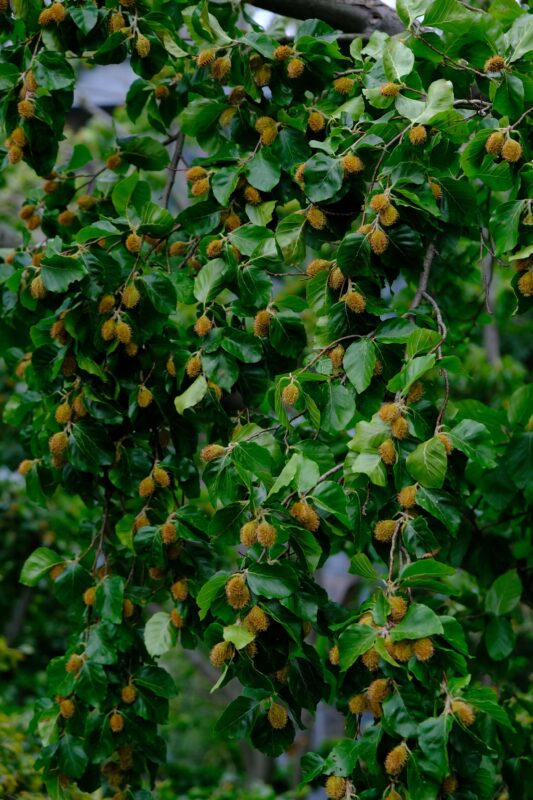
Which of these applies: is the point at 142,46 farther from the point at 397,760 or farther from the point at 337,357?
the point at 397,760

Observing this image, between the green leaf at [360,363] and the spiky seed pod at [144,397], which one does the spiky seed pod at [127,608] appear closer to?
the spiky seed pod at [144,397]

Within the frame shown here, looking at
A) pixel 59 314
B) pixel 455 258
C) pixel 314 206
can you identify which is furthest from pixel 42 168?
pixel 455 258

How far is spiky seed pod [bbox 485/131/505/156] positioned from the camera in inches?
69.7

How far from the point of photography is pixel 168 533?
→ 213 cm

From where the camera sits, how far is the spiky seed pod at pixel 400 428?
1.74 meters

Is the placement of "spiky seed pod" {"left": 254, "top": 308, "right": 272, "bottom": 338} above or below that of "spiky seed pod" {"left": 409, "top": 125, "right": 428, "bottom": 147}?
below

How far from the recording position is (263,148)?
7.18ft

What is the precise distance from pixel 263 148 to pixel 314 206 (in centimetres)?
25

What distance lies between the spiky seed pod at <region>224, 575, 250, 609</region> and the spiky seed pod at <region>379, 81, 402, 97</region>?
0.99 m

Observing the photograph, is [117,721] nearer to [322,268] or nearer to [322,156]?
[322,268]

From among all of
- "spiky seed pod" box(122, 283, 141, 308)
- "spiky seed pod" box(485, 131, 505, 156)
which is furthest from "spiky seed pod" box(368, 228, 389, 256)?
"spiky seed pod" box(122, 283, 141, 308)

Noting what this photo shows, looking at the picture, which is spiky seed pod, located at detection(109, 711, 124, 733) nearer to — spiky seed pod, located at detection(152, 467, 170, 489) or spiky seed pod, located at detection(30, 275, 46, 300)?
spiky seed pod, located at detection(152, 467, 170, 489)

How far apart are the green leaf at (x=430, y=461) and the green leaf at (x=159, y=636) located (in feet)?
2.67

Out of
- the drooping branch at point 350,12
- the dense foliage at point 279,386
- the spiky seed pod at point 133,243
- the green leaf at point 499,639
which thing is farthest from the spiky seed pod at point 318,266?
the green leaf at point 499,639
